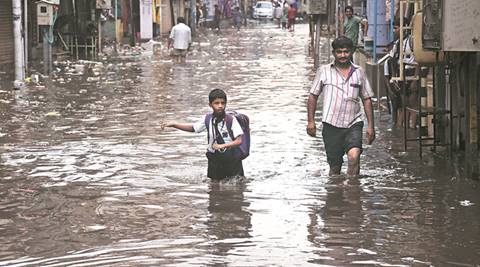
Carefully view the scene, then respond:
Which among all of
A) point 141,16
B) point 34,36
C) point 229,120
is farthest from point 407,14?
point 141,16

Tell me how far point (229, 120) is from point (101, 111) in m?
7.43

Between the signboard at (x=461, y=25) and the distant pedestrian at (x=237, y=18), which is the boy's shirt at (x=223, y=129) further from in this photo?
the distant pedestrian at (x=237, y=18)

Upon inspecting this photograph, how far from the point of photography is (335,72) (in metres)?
9.06

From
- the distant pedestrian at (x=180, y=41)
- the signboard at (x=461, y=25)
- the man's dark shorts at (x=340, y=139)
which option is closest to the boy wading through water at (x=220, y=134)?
the man's dark shorts at (x=340, y=139)

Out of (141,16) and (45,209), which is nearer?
(45,209)

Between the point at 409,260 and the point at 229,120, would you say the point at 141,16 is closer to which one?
the point at 229,120

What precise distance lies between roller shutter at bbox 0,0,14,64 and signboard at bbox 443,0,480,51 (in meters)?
19.1

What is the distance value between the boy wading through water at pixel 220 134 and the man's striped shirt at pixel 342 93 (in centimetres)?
92

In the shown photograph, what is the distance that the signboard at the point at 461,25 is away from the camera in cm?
791

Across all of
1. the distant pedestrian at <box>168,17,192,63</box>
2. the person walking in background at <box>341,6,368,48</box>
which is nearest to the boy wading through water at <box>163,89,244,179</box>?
the person walking in background at <box>341,6,368,48</box>

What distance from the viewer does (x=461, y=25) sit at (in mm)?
8180

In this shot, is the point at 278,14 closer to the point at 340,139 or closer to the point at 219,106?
the point at 340,139

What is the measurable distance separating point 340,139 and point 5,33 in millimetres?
19063

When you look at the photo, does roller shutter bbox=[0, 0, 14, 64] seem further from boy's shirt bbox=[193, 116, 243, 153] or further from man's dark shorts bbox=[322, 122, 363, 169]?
man's dark shorts bbox=[322, 122, 363, 169]
